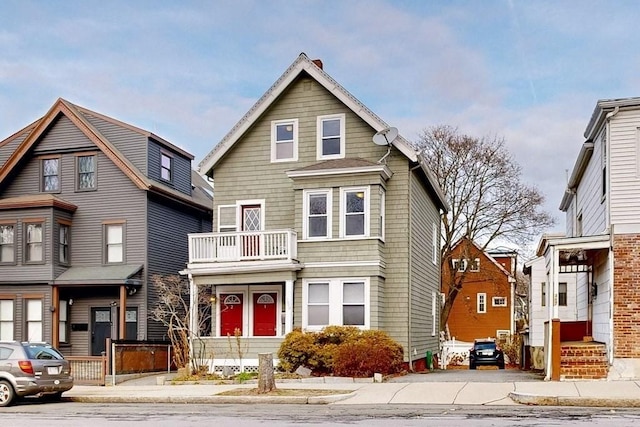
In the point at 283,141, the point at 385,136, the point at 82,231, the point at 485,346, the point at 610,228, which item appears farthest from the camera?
the point at 485,346

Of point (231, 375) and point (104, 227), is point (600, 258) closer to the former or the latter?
point (231, 375)

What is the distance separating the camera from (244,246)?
26062mm

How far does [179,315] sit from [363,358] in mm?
11535

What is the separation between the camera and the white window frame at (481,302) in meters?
60.6

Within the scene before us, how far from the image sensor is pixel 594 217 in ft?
76.9

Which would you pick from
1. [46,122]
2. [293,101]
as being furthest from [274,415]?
[46,122]

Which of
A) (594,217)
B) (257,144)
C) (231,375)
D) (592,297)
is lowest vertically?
(231,375)

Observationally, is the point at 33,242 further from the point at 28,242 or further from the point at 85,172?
the point at 85,172

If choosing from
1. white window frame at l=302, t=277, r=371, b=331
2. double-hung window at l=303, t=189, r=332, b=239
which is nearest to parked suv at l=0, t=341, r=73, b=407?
white window frame at l=302, t=277, r=371, b=331

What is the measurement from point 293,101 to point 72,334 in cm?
1282

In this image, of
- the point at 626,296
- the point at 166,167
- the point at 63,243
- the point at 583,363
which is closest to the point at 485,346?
the point at 166,167

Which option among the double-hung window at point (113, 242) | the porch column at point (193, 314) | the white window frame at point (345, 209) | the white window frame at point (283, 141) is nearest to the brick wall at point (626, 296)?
the white window frame at point (345, 209)

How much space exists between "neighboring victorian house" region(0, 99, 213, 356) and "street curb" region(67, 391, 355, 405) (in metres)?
9.09

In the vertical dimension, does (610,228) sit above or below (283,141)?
below
